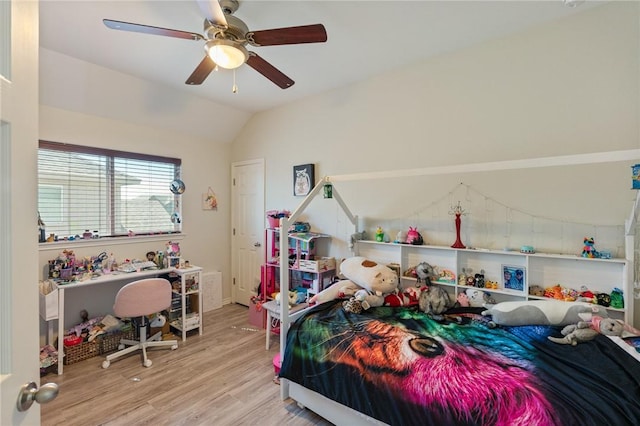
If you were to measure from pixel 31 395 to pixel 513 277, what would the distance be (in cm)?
267

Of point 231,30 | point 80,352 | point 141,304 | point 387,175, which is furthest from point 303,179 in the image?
point 80,352

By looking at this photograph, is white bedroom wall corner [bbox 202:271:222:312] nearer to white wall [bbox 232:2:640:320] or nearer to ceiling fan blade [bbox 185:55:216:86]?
white wall [bbox 232:2:640:320]

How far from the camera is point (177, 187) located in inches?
143

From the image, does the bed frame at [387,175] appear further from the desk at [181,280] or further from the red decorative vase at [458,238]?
the desk at [181,280]

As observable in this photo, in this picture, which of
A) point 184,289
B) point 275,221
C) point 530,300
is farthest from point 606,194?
point 184,289

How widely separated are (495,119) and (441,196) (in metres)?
0.74

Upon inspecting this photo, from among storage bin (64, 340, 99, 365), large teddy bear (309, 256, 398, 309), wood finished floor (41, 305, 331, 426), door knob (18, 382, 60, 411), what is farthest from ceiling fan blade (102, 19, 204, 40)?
storage bin (64, 340, 99, 365)

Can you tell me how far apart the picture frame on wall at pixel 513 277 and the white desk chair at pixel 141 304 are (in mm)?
2968

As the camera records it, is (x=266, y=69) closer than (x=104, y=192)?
Yes

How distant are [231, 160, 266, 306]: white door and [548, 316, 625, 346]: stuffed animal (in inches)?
127

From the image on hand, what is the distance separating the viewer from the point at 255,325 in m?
3.50

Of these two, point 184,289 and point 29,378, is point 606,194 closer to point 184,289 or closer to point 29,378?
point 29,378

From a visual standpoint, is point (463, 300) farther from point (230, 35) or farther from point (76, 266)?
point (76, 266)

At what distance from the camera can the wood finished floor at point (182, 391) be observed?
1974 millimetres
